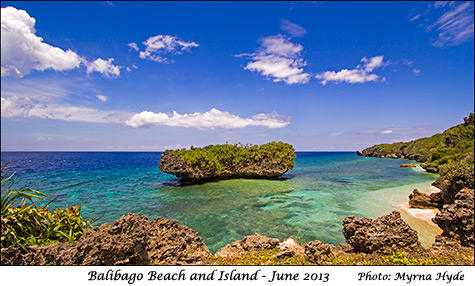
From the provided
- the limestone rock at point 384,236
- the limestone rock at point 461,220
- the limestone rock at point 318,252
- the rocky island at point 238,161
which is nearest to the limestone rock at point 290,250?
the limestone rock at point 318,252

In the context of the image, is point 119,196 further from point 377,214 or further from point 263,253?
point 377,214

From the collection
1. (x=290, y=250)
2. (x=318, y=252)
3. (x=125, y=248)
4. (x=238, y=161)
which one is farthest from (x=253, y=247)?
(x=238, y=161)

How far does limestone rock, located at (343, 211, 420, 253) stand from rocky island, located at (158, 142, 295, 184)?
26698 millimetres

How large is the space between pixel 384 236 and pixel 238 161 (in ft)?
100

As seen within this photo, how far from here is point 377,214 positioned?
17594 mm

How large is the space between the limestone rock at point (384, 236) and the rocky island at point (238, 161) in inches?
1051

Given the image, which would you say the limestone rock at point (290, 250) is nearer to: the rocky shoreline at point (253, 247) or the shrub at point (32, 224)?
the rocky shoreline at point (253, 247)

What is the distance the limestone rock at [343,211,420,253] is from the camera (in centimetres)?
717

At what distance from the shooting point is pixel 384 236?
23.6 feet

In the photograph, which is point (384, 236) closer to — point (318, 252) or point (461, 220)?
point (318, 252)

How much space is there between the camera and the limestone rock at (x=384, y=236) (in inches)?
282

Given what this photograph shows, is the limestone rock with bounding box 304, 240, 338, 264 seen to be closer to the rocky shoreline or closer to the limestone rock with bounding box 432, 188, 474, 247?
the rocky shoreline
